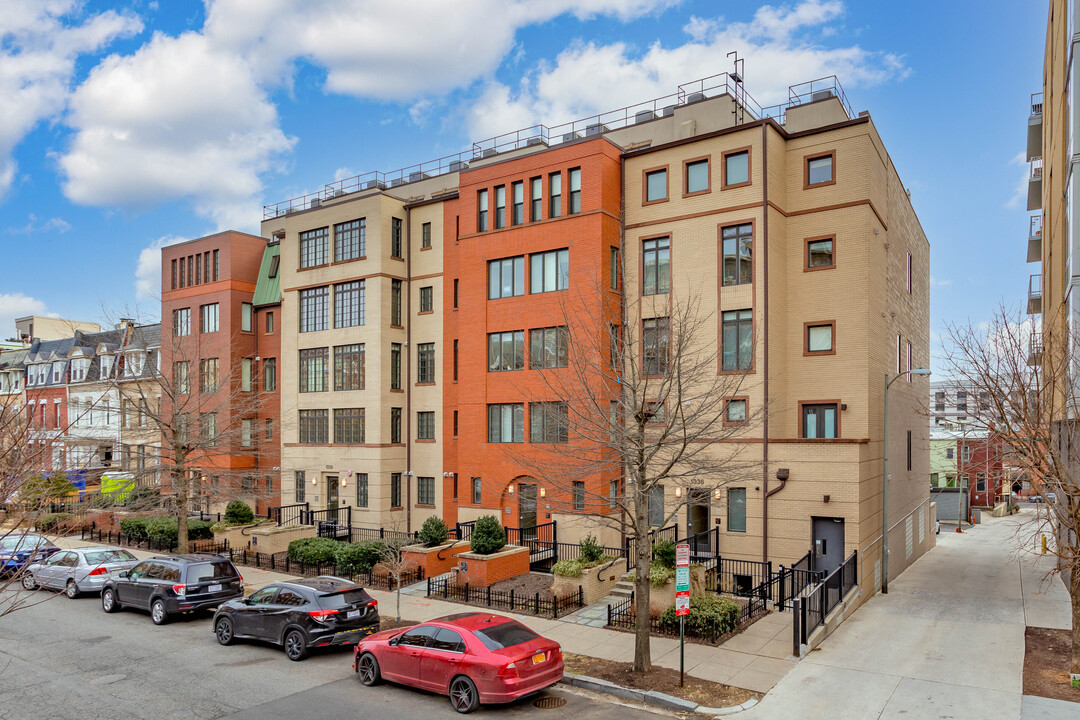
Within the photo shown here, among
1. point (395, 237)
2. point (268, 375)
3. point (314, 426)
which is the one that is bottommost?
point (314, 426)

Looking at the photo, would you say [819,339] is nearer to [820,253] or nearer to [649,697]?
[820,253]

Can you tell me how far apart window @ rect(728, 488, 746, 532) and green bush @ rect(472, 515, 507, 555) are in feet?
25.7

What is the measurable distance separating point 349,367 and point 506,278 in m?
10.2

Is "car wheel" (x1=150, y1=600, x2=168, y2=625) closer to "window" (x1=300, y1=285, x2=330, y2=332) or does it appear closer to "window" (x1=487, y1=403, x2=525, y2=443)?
"window" (x1=487, y1=403, x2=525, y2=443)

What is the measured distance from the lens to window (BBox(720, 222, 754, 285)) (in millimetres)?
25453

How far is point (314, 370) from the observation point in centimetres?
3706

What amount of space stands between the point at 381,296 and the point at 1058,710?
1125 inches

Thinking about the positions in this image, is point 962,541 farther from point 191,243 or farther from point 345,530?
point 191,243

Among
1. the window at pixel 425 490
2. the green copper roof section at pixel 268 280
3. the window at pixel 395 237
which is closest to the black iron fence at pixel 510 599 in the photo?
the window at pixel 425 490

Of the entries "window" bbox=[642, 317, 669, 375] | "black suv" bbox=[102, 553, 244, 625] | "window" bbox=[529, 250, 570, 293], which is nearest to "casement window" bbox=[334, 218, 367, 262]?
"window" bbox=[529, 250, 570, 293]

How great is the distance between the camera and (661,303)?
26.9 metres

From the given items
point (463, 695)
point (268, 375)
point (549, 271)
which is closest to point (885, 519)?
point (549, 271)

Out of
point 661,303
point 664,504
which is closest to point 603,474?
point 664,504

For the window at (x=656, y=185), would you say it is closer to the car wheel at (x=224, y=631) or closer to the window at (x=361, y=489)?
the window at (x=361, y=489)
